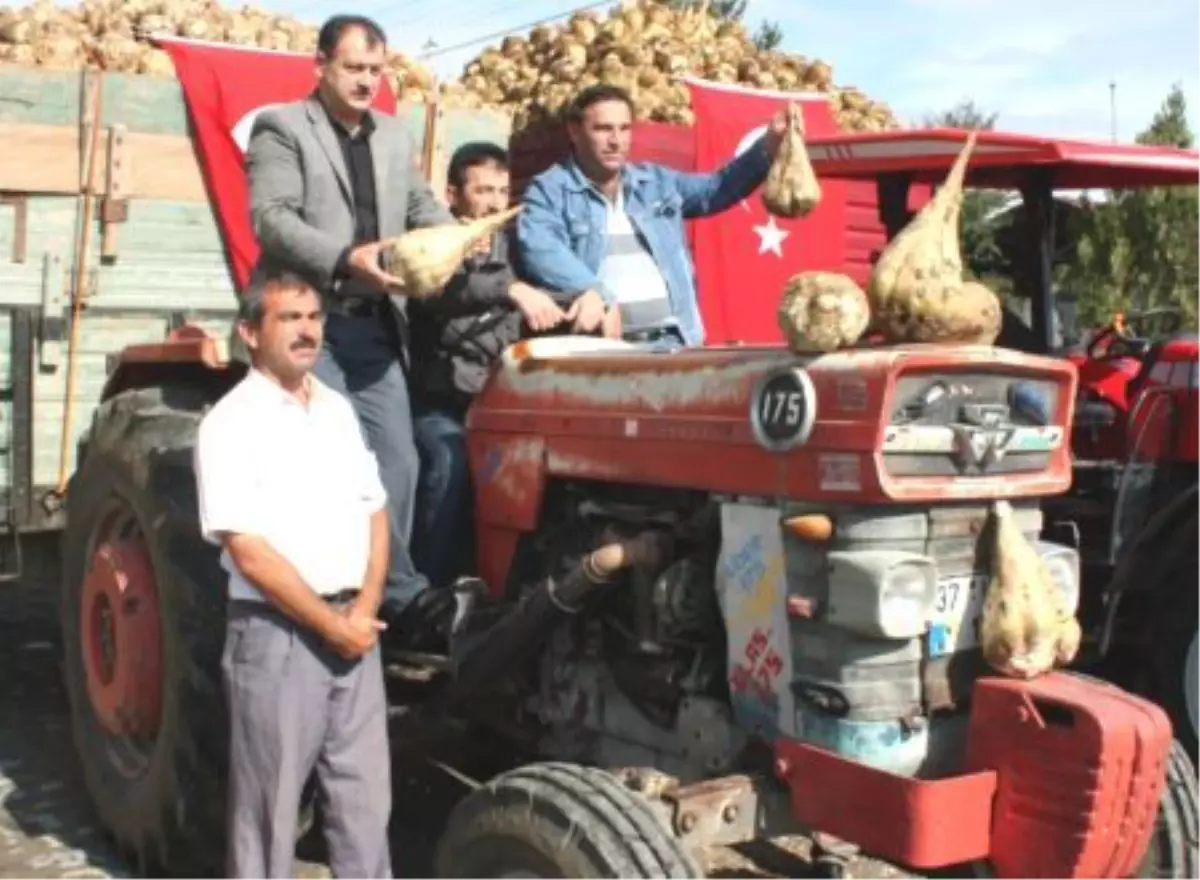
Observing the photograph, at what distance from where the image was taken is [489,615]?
3.80m

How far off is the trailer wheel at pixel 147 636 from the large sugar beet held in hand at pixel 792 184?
1622 millimetres

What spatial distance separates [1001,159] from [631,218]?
1920 millimetres

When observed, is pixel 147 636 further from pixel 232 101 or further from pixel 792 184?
pixel 232 101

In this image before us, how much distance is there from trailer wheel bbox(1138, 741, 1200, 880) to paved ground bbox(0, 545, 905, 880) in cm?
116

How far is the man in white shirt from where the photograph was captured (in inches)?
124

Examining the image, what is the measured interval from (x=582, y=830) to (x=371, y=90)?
2013 millimetres

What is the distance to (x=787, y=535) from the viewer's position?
3047 mm

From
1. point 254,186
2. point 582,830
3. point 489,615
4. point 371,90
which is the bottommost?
point 582,830

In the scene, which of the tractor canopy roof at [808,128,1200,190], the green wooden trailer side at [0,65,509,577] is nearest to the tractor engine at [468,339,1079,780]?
the green wooden trailer side at [0,65,509,577]

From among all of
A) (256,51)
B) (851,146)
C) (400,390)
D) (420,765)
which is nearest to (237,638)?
(400,390)

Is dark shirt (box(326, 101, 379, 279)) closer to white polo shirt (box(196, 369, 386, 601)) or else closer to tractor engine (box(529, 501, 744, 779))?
white polo shirt (box(196, 369, 386, 601))

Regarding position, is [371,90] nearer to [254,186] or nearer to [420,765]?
[254,186]

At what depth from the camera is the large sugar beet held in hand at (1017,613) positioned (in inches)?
115

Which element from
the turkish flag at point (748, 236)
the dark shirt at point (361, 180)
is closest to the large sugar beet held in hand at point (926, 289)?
the dark shirt at point (361, 180)
